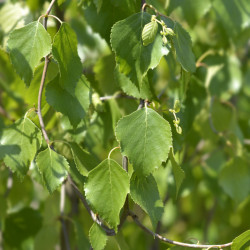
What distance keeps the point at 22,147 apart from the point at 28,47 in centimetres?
17

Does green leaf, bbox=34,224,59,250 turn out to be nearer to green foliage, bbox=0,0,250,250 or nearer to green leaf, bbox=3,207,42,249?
green foliage, bbox=0,0,250,250

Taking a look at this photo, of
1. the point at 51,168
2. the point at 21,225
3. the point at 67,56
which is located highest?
the point at 67,56

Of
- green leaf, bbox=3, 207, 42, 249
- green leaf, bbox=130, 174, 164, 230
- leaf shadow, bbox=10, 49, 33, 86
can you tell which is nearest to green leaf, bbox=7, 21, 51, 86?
leaf shadow, bbox=10, 49, 33, 86

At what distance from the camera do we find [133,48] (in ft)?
2.78

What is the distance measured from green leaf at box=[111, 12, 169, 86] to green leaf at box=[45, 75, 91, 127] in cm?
11

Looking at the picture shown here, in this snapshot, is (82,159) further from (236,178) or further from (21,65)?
(236,178)

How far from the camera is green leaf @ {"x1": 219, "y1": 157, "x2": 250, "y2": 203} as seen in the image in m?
1.45

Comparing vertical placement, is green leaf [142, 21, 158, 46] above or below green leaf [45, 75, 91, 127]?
above

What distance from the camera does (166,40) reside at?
82cm

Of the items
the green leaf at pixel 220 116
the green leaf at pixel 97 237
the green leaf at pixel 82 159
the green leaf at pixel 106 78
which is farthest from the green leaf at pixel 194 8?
the green leaf at pixel 97 237

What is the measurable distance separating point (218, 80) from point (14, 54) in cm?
78

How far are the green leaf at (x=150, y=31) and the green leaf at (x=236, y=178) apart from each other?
71cm

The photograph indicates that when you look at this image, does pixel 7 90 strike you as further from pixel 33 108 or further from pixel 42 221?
pixel 33 108

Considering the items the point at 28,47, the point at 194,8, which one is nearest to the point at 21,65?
the point at 28,47
